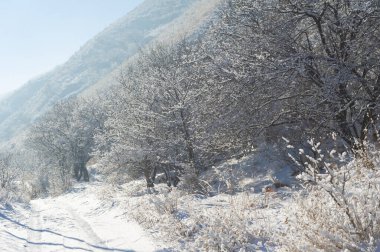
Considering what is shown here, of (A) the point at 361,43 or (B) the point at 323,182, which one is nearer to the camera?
(B) the point at 323,182

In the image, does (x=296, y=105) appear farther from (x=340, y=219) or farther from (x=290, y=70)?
(x=340, y=219)

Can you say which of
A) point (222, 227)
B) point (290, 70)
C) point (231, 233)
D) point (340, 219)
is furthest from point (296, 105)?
point (340, 219)

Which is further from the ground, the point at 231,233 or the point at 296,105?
the point at 296,105

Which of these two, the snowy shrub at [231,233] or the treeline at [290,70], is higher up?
the treeline at [290,70]

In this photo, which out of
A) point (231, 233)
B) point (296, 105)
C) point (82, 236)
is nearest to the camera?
point (231, 233)

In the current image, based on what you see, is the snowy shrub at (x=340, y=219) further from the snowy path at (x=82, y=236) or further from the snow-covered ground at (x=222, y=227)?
the snowy path at (x=82, y=236)

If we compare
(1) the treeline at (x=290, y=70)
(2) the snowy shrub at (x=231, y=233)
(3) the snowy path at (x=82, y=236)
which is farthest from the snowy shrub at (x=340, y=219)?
(3) the snowy path at (x=82, y=236)

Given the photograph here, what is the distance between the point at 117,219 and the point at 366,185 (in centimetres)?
748

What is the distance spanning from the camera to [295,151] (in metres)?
15.4

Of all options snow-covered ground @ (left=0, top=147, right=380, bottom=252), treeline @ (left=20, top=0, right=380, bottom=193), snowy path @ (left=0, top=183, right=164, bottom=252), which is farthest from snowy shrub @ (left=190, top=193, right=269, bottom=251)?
treeline @ (left=20, top=0, right=380, bottom=193)

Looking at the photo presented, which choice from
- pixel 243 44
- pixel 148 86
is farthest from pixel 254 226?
pixel 148 86

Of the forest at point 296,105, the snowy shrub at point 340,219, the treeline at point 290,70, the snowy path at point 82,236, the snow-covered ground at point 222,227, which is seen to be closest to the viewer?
the snowy shrub at point 340,219

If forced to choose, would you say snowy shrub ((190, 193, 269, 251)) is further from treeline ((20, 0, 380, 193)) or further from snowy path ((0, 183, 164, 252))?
treeline ((20, 0, 380, 193))

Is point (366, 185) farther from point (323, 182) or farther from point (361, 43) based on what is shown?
point (361, 43)
